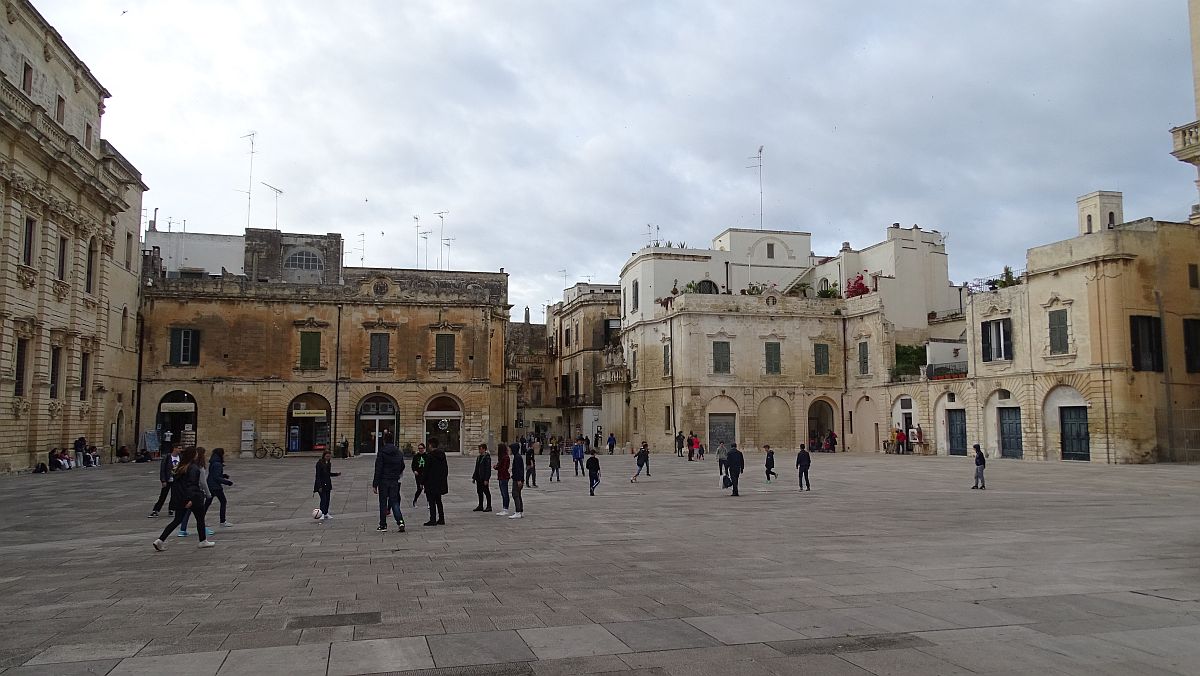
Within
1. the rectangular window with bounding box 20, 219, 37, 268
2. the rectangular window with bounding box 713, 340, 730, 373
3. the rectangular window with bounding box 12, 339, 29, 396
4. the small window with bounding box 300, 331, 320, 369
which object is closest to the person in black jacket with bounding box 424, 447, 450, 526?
the rectangular window with bounding box 12, 339, 29, 396

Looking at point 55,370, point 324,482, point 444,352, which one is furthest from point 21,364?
point 444,352

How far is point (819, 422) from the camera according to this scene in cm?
5003

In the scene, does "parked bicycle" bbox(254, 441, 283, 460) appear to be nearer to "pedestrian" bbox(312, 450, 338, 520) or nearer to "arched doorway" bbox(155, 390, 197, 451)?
"arched doorway" bbox(155, 390, 197, 451)

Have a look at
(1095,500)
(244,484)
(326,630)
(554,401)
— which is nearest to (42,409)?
(244,484)

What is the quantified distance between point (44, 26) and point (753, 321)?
34953 millimetres

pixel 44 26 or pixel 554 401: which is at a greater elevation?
pixel 44 26

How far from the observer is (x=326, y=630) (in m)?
7.07

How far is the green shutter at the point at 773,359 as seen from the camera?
47094mm

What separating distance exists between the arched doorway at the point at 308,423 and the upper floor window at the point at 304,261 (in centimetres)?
1247

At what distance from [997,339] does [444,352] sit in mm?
26898

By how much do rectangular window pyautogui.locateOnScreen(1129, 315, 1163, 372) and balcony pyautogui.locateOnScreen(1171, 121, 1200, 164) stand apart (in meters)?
6.26

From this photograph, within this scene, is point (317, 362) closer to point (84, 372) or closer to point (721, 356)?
point (84, 372)

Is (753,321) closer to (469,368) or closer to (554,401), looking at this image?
(469,368)

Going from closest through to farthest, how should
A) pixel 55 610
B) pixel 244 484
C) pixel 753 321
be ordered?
pixel 55 610 < pixel 244 484 < pixel 753 321
